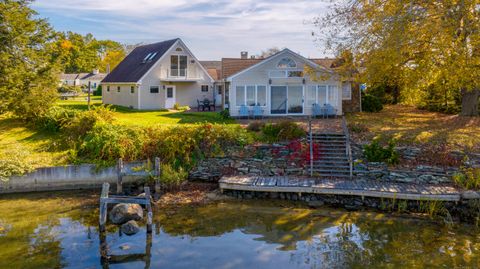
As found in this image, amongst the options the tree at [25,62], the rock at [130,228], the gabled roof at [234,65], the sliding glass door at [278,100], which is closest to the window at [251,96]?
the sliding glass door at [278,100]

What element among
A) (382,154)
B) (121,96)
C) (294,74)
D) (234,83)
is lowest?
(382,154)

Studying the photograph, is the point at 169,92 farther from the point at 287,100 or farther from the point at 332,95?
the point at 332,95

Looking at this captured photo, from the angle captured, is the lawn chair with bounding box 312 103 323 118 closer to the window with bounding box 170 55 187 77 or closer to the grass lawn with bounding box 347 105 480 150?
the grass lawn with bounding box 347 105 480 150

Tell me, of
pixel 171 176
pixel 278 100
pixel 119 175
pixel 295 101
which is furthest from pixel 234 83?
pixel 119 175

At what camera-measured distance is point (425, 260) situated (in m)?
10.9

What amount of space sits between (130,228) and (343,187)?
751 centimetres

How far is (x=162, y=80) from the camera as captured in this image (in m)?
32.1

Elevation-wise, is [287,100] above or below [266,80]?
below

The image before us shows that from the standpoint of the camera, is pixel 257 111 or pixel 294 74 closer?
pixel 257 111

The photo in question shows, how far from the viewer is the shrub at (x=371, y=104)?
28828 millimetres

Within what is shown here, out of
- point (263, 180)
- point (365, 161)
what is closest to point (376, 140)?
point (365, 161)

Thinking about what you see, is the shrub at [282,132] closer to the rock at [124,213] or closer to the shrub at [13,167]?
the rock at [124,213]

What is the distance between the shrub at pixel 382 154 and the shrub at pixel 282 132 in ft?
10.2

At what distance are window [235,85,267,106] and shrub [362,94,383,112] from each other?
25.2 feet
